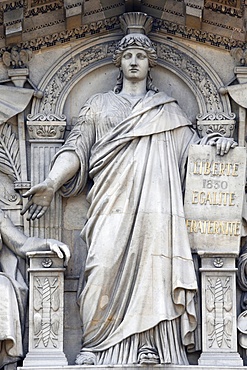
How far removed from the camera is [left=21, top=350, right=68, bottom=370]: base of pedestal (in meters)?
20.1

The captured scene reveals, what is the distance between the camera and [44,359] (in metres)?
20.2

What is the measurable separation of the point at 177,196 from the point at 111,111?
1364 millimetres

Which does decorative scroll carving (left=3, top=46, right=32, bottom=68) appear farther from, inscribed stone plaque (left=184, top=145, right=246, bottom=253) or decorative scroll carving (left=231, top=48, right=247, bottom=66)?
decorative scroll carving (left=231, top=48, right=247, bottom=66)

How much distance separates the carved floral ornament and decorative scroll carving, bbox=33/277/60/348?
2147 millimetres

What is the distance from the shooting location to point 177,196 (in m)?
20.7

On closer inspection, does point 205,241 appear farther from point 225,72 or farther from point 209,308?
point 225,72

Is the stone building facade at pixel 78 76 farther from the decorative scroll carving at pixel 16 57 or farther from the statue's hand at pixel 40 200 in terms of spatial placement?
the statue's hand at pixel 40 200

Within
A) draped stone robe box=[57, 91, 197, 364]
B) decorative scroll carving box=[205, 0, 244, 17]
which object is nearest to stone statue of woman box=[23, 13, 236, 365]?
draped stone robe box=[57, 91, 197, 364]

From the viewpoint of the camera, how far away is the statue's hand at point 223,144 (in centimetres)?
2086

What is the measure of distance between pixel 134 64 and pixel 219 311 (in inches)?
127

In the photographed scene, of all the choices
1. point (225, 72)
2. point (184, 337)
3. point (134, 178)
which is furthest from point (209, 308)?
point (225, 72)

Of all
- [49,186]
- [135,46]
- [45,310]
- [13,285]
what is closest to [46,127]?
[49,186]

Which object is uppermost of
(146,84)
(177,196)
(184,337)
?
(146,84)

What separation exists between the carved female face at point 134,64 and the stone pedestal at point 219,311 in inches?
94.8
